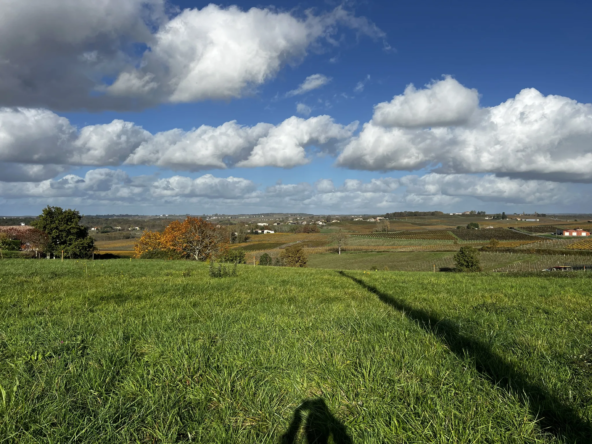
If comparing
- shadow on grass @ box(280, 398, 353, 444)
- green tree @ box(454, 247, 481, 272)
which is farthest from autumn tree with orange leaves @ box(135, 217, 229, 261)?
shadow on grass @ box(280, 398, 353, 444)

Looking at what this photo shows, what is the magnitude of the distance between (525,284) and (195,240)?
4828cm

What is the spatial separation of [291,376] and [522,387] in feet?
7.24

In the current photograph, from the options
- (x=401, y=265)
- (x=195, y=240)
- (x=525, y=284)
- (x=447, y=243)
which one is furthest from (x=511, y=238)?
(x=525, y=284)

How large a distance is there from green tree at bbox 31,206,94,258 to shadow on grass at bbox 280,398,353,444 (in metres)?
50.6

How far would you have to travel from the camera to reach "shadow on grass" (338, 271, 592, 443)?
271 centimetres

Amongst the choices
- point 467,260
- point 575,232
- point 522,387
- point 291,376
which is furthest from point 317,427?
point 575,232

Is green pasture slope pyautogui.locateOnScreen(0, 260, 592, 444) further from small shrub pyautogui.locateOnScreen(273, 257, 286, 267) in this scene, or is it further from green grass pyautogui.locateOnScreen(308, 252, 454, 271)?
small shrub pyautogui.locateOnScreen(273, 257, 286, 267)

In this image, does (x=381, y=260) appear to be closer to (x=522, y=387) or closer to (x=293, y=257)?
(x=293, y=257)

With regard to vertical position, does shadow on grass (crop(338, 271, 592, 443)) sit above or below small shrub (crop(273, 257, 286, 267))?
above

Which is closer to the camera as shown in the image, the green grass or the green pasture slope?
the green pasture slope

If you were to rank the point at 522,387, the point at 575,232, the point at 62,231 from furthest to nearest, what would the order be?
the point at 575,232
the point at 62,231
the point at 522,387

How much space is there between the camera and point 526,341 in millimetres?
4660

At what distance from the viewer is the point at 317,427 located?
277cm

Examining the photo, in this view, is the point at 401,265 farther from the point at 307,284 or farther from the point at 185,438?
the point at 185,438
